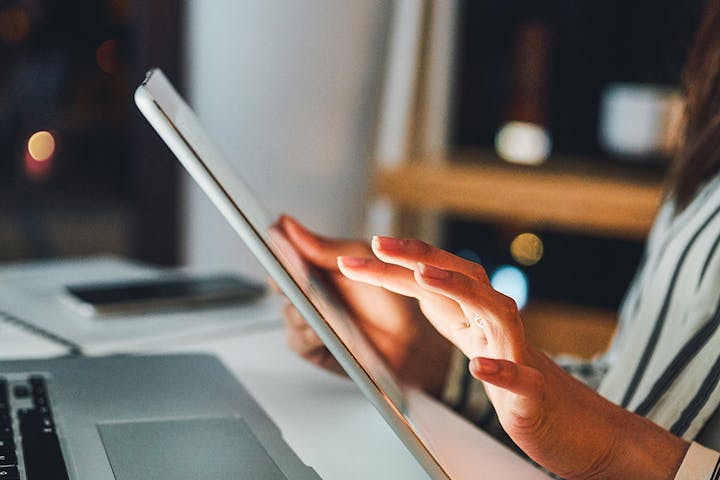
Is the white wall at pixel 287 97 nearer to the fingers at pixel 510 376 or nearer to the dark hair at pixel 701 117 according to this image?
the dark hair at pixel 701 117

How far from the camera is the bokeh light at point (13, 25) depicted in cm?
468

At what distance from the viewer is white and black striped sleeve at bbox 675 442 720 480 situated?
0.61 m

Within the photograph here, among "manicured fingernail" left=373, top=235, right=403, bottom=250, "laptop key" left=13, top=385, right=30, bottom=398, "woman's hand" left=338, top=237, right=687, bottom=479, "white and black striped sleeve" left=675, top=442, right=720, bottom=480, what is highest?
"manicured fingernail" left=373, top=235, right=403, bottom=250

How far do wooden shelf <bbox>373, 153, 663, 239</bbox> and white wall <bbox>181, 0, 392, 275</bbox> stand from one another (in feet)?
0.46

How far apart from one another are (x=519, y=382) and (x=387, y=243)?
0.12m

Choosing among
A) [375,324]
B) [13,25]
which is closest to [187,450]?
[375,324]

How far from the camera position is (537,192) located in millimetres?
1938

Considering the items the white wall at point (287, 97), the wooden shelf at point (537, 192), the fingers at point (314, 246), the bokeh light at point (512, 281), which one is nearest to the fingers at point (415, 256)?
the fingers at point (314, 246)

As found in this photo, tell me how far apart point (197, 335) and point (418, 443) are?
1.67ft

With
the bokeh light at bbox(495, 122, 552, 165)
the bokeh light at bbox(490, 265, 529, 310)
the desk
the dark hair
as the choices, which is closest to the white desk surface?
the desk

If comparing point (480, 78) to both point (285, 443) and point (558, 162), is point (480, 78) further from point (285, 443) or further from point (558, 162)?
point (285, 443)

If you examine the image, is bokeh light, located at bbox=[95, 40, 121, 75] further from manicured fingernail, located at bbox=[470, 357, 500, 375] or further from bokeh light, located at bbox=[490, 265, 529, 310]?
manicured fingernail, located at bbox=[470, 357, 500, 375]

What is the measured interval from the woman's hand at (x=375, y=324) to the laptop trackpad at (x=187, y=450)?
18 centimetres

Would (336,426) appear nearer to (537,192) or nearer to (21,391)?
(21,391)
